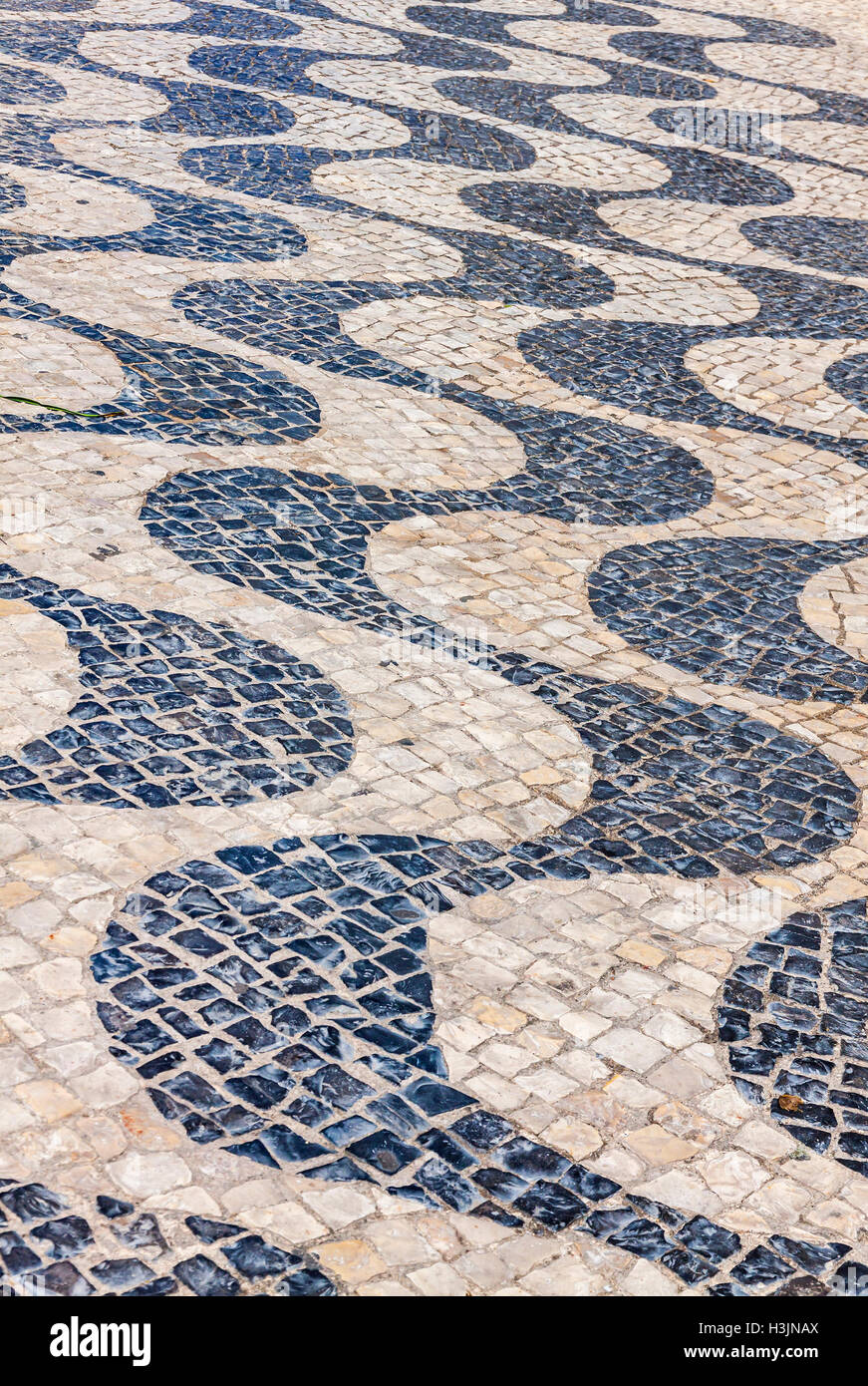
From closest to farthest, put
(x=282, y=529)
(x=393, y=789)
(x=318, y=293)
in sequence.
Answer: (x=393, y=789)
(x=282, y=529)
(x=318, y=293)

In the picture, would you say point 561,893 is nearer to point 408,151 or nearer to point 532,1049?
point 532,1049

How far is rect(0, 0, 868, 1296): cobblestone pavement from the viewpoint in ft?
11.2

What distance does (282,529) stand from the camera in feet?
20.4

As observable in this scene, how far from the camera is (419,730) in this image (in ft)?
16.8

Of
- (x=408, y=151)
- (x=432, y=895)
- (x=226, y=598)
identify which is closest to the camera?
(x=432, y=895)

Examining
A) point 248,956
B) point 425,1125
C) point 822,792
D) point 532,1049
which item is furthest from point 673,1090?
point 822,792

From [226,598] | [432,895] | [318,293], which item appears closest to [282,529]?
[226,598]

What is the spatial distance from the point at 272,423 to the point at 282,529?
1.12 meters

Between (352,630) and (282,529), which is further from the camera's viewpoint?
(282,529)

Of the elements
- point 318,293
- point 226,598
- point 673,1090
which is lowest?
point 673,1090

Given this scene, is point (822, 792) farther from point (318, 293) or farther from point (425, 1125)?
point (318, 293)

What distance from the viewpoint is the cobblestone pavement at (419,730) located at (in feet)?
11.2

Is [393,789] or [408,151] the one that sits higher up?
[408,151]

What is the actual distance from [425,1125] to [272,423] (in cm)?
444
